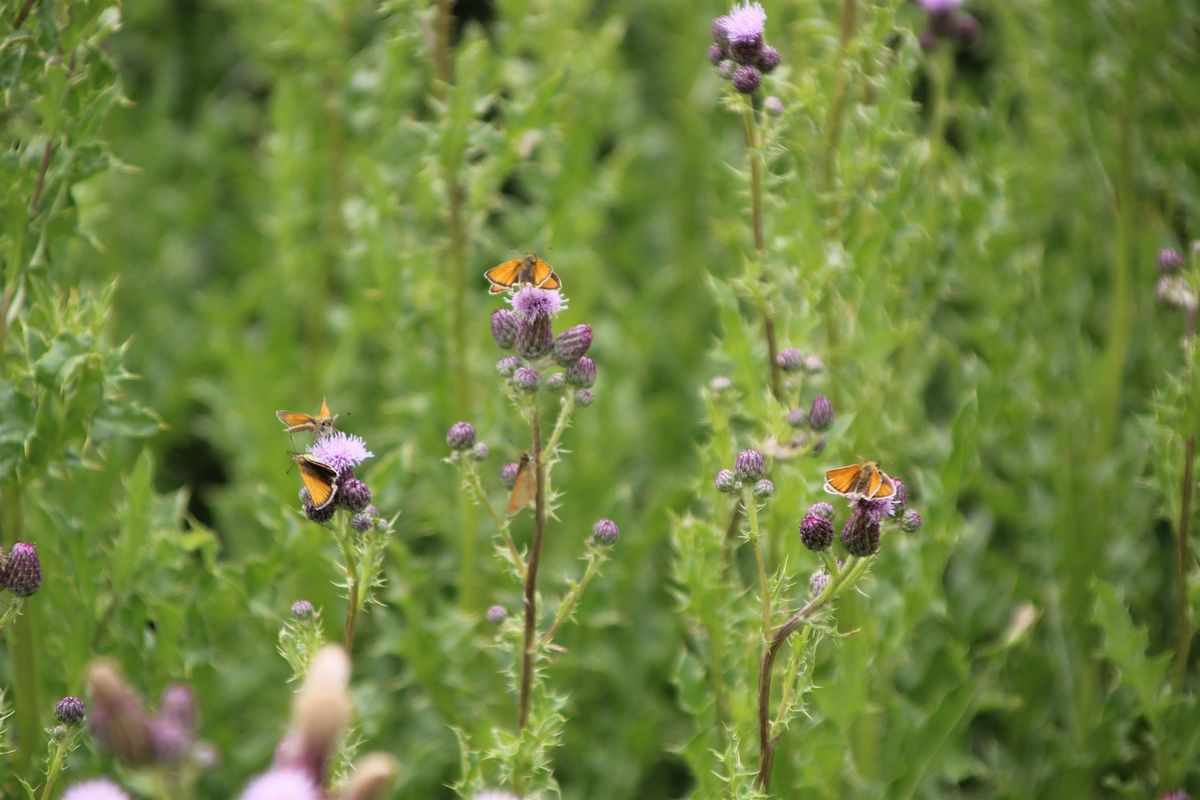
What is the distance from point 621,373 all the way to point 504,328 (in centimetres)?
183

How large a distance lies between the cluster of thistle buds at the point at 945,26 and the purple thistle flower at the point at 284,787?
8.52 ft

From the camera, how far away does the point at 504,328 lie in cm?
186

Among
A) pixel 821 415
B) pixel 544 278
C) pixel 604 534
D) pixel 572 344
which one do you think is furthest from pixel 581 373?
pixel 821 415

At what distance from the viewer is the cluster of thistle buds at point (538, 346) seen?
181 cm

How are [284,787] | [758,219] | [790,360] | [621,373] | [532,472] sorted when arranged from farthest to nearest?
[621,373]
[758,219]
[790,360]
[532,472]
[284,787]

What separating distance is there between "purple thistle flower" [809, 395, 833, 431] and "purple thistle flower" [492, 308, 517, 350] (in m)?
0.57

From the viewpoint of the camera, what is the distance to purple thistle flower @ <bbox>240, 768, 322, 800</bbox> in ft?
3.66

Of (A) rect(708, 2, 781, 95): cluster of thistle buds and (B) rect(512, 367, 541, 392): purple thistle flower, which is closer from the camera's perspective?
(B) rect(512, 367, 541, 392): purple thistle flower

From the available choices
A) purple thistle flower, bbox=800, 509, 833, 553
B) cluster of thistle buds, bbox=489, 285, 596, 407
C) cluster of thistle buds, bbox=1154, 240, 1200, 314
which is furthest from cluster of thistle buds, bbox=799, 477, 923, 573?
cluster of thistle buds, bbox=1154, 240, 1200, 314

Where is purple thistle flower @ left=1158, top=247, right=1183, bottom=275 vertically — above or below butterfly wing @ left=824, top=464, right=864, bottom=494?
below

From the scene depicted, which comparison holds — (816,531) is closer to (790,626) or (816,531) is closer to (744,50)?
(790,626)

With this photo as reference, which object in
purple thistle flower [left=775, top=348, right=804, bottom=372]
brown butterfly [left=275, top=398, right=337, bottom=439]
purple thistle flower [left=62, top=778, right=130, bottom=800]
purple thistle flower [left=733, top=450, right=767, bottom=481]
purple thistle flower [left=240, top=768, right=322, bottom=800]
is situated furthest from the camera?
purple thistle flower [left=775, top=348, right=804, bottom=372]

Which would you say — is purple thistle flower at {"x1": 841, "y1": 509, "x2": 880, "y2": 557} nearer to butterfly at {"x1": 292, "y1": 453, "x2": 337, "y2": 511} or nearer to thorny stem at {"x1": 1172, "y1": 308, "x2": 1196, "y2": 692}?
butterfly at {"x1": 292, "y1": 453, "x2": 337, "y2": 511}

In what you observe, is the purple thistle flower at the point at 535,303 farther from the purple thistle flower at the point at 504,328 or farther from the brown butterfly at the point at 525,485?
the brown butterfly at the point at 525,485
